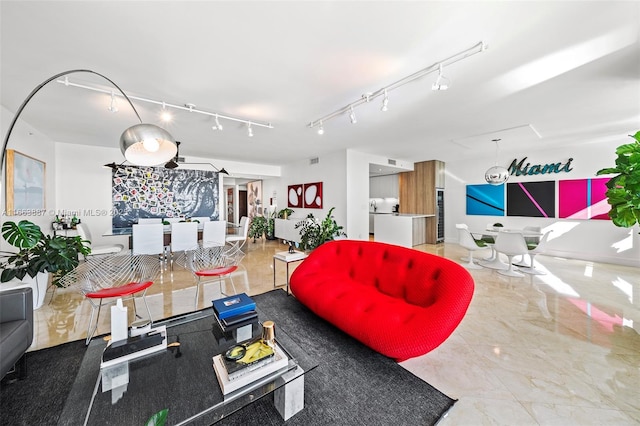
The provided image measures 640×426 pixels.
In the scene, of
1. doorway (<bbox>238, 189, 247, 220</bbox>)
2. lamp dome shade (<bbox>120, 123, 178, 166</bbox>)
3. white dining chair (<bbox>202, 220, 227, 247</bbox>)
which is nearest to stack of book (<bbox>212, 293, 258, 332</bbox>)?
lamp dome shade (<bbox>120, 123, 178, 166</bbox>)

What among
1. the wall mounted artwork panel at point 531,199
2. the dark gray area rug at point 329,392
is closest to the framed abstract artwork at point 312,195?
the dark gray area rug at point 329,392

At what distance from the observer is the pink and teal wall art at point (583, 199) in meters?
5.38

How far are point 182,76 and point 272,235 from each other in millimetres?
6085

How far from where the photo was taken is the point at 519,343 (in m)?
2.32

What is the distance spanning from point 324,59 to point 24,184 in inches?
195

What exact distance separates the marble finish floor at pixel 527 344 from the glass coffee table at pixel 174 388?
0.75m

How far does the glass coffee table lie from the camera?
116 centimetres

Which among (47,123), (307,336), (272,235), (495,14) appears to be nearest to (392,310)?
(307,336)

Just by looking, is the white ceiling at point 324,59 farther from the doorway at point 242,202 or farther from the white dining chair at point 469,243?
the doorway at point 242,202

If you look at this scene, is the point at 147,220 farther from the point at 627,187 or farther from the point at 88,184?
the point at 627,187

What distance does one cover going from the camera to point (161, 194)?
6340 millimetres

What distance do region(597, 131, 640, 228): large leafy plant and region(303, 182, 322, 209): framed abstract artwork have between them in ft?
17.4

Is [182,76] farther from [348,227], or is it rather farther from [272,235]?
[272,235]

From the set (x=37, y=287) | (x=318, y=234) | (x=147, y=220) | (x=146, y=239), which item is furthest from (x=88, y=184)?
(x=318, y=234)
